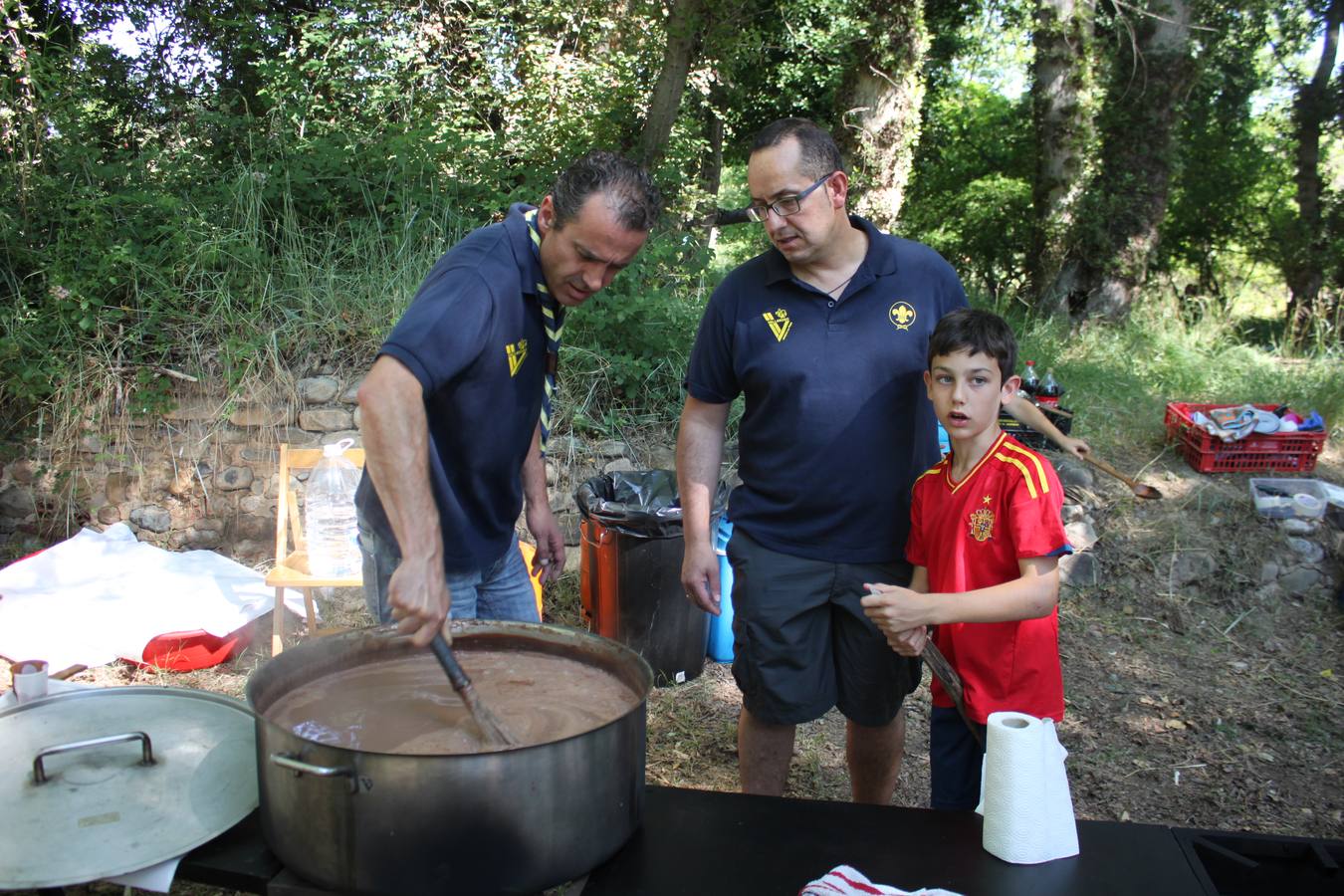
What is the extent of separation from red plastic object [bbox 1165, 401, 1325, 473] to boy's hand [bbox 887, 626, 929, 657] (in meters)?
5.02

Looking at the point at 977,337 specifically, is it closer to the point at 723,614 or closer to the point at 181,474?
the point at 723,614

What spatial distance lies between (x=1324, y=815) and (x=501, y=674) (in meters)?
3.24

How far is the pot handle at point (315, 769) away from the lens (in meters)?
1.41

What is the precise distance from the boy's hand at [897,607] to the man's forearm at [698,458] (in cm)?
84

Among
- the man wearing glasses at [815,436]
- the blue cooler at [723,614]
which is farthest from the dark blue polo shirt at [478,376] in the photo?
the blue cooler at [723,614]

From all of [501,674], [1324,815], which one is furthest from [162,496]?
[1324,815]

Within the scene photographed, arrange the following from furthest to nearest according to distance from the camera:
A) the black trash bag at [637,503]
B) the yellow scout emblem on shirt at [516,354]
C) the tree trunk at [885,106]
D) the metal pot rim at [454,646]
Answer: the tree trunk at [885,106] → the black trash bag at [637,503] → the yellow scout emblem on shirt at [516,354] → the metal pot rim at [454,646]

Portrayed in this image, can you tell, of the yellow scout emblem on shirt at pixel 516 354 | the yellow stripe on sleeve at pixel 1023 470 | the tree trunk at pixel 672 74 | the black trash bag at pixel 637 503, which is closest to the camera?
the yellow stripe on sleeve at pixel 1023 470

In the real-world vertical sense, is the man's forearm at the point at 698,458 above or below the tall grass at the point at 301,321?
below

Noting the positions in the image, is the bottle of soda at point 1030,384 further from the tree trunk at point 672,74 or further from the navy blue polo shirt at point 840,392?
the tree trunk at point 672,74

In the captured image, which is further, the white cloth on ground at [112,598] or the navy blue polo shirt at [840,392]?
the white cloth on ground at [112,598]

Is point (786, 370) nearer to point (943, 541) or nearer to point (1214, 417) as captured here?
point (943, 541)

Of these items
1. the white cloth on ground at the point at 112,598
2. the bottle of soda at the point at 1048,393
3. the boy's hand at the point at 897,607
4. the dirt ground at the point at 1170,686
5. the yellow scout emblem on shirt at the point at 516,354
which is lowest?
the dirt ground at the point at 1170,686

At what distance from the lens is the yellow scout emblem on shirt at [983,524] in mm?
2295
